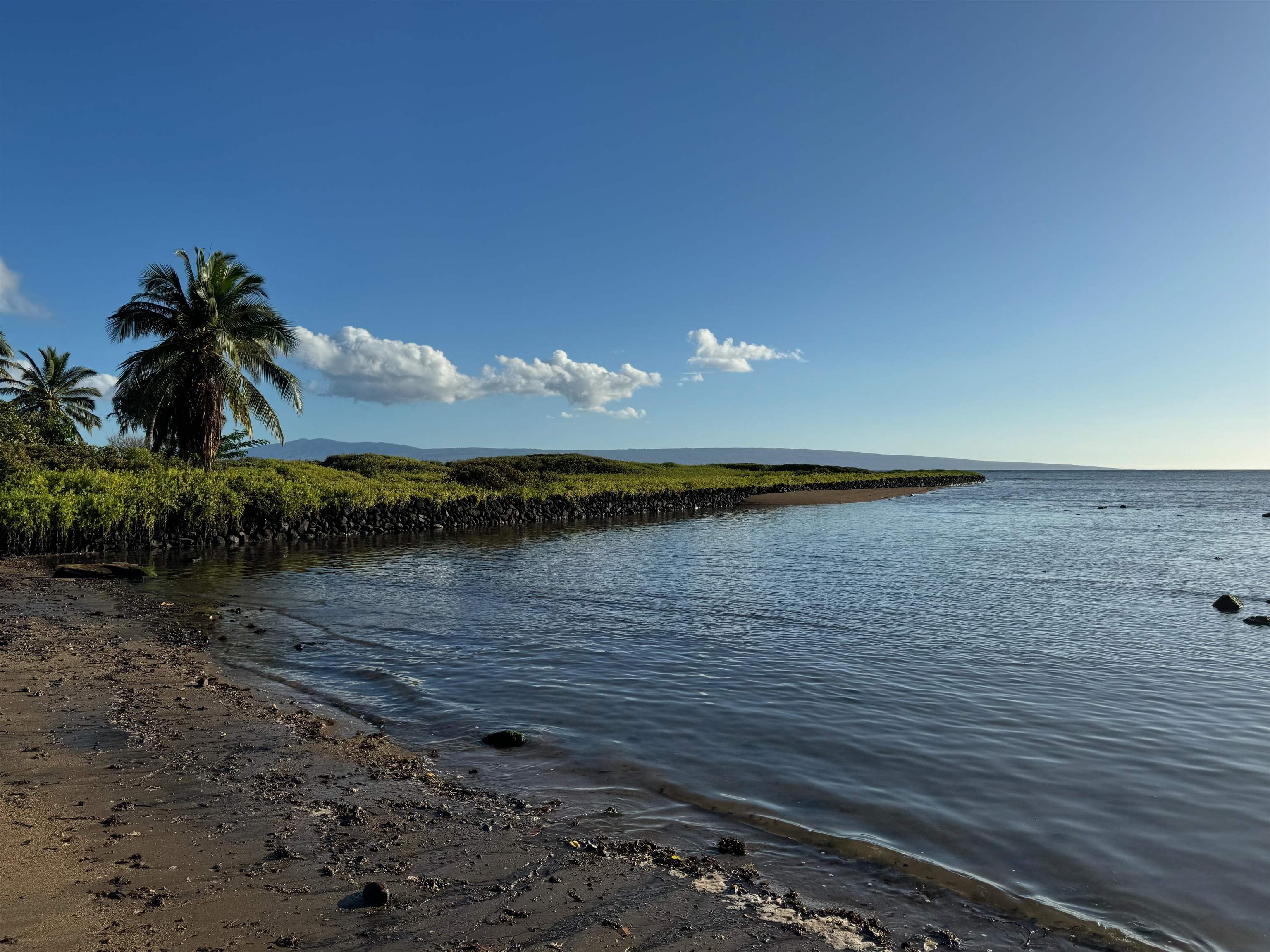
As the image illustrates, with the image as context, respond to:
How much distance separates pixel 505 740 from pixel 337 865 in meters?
3.16

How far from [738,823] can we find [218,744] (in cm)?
561

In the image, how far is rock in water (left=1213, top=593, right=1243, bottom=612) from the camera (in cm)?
1736

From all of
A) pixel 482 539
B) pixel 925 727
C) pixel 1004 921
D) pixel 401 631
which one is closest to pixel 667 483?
pixel 482 539

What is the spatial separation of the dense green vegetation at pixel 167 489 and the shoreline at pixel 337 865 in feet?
67.1

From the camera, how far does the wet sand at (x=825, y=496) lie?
7106 cm

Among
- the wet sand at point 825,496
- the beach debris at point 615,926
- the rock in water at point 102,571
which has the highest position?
the wet sand at point 825,496

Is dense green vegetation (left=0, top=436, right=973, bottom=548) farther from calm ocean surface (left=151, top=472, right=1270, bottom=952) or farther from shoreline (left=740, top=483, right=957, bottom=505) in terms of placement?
shoreline (left=740, top=483, right=957, bottom=505)

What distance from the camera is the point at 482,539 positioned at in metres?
35.2

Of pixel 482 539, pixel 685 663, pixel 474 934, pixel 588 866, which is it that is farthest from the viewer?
pixel 482 539

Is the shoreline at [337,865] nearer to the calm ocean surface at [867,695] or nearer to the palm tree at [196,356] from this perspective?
the calm ocean surface at [867,695]

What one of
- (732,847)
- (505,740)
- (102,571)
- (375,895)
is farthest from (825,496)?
(375,895)

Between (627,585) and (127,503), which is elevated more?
(127,503)

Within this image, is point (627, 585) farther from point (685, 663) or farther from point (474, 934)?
point (474, 934)

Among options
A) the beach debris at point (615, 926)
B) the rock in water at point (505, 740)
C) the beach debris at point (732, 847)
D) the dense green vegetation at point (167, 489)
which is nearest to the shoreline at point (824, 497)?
the dense green vegetation at point (167, 489)
